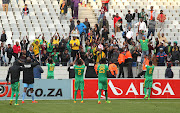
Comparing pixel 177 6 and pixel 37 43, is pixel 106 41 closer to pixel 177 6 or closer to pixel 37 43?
pixel 37 43

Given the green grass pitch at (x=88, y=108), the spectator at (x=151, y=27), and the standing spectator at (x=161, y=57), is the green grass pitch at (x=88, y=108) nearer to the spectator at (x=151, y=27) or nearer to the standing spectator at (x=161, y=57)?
the standing spectator at (x=161, y=57)

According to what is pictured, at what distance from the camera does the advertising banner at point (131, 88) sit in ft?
67.8

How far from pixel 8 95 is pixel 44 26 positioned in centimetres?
1090

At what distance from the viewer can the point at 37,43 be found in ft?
84.8

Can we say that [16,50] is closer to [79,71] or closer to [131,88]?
[131,88]

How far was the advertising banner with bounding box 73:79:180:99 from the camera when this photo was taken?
2067cm

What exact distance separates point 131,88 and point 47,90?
12.2 ft

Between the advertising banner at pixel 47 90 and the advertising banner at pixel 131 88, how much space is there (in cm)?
66

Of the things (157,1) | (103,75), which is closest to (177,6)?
(157,1)

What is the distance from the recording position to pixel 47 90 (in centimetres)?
2033

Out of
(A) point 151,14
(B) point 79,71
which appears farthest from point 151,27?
(B) point 79,71

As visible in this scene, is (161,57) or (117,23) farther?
(117,23)

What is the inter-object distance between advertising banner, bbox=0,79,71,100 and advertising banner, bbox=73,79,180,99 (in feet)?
2.17

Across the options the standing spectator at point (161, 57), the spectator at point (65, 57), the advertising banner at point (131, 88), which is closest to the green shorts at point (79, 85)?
the advertising banner at point (131, 88)
